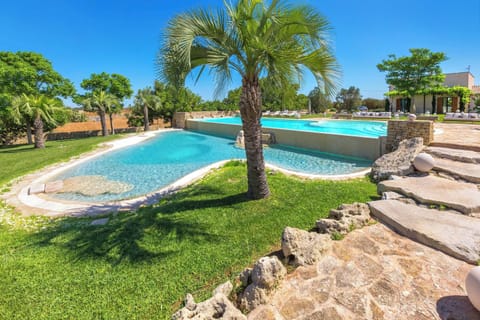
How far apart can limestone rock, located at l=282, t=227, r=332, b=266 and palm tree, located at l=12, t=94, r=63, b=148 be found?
20.0 m

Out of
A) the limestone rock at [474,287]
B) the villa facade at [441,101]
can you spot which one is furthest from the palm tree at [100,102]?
the villa facade at [441,101]

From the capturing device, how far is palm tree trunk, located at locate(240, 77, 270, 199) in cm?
540

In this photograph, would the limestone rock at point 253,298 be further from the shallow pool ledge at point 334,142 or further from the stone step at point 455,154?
the shallow pool ledge at point 334,142

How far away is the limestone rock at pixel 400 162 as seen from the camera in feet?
22.6

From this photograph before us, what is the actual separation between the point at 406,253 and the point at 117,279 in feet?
13.9

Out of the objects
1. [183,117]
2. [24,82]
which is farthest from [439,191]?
[183,117]

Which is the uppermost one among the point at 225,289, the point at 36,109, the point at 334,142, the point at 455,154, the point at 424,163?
the point at 36,109

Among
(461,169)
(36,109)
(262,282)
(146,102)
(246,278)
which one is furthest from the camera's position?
(146,102)

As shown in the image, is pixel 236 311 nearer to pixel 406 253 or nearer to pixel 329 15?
pixel 406 253

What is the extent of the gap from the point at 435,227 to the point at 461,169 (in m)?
3.67

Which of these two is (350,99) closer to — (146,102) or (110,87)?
(146,102)

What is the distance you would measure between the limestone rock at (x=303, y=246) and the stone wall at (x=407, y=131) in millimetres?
7632

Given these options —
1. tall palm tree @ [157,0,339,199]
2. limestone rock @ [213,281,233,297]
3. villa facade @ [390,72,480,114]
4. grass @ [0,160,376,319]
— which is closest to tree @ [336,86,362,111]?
villa facade @ [390,72,480,114]

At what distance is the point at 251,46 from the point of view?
16.1 feet
